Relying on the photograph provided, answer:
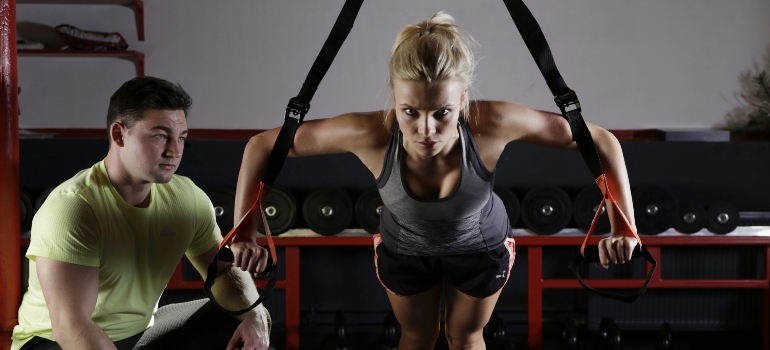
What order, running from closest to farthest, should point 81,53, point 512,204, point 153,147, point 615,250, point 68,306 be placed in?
point 615,250 → point 68,306 → point 153,147 → point 512,204 → point 81,53

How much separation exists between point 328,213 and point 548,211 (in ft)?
3.66

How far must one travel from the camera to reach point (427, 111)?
179 cm

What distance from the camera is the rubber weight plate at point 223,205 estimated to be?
12.7 feet

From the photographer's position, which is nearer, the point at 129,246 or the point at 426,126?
the point at 426,126

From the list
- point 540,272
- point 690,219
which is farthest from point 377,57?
point 690,219

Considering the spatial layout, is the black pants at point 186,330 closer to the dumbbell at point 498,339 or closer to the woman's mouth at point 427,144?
the woman's mouth at point 427,144

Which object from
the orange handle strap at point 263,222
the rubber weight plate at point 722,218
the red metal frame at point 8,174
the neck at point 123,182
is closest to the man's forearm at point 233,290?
the neck at point 123,182

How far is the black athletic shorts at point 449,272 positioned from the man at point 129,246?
0.42 meters

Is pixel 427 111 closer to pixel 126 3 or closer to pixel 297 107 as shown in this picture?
pixel 297 107

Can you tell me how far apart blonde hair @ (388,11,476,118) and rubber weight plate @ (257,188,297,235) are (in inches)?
81.6

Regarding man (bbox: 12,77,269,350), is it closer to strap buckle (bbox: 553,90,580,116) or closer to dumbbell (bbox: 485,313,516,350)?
strap buckle (bbox: 553,90,580,116)

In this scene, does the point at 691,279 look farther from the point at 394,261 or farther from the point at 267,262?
the point at 267,262

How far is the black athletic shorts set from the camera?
2174mm

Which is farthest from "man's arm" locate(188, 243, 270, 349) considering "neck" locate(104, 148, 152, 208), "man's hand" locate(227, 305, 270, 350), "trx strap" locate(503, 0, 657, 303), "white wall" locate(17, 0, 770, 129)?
"white wall" locate(17, 0, 770, 129)
